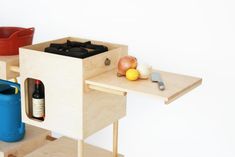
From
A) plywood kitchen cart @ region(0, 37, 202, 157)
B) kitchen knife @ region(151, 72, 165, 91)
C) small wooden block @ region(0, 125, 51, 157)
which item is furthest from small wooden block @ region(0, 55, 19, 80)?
kitchen knife @ region(151, 72, 165, 91)

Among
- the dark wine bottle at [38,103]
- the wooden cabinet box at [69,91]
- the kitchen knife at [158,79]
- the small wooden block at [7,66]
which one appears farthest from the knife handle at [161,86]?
the small wooden block at [7,66]

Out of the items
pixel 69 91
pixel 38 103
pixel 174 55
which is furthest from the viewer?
pixel 174 55

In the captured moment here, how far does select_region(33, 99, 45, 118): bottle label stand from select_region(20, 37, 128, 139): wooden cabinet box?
3 cm

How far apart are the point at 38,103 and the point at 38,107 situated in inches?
0.7

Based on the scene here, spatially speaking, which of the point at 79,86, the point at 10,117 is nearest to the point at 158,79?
the point at 79,86

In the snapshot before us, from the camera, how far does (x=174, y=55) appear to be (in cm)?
211

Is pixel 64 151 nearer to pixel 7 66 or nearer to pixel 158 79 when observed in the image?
pixel 7 66

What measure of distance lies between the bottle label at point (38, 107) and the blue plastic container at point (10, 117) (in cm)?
28

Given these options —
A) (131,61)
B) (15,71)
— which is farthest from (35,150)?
(131,61)

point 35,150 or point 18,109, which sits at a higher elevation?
point 18,109

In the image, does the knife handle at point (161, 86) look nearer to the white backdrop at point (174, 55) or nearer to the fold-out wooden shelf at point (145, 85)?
the fold-out wooden shelf at point (145, 85)

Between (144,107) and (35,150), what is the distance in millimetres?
658

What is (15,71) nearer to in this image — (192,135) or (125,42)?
(125,42)

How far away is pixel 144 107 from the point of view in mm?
2283
